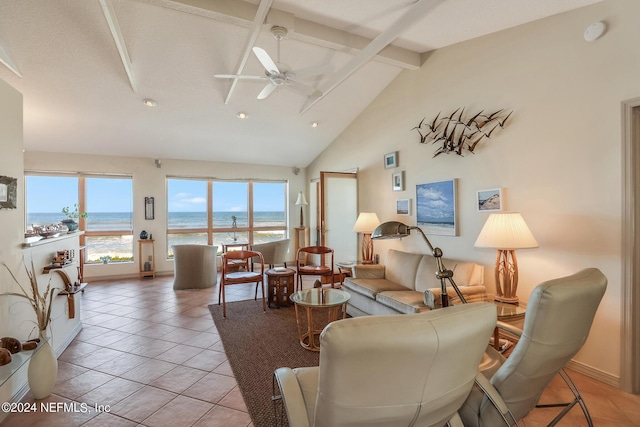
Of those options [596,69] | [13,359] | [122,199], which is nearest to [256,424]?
[13,359]

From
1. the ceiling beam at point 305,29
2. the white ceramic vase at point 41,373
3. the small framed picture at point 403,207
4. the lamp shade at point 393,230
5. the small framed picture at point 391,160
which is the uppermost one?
the ceiling beam at point 305,29

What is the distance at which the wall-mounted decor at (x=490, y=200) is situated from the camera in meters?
3.21

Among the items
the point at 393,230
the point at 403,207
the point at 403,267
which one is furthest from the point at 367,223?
the point at 393,230

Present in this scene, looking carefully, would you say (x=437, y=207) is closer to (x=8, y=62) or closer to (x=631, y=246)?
(x=631, y=246)

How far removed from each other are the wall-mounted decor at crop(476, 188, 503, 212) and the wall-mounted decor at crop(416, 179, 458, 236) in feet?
1.11

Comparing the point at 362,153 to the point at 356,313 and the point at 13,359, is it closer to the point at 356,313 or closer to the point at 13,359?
the point at 356,313

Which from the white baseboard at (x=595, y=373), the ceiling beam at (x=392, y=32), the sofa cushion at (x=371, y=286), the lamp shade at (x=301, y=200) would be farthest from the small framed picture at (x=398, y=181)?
the lamp shade at (x=301, y=200)

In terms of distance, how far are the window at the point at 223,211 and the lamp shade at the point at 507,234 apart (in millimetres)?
5663

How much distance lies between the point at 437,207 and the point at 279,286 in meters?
2.46

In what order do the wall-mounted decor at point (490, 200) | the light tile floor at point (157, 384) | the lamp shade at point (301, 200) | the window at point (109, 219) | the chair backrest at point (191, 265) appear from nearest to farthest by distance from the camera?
the light tile floor at point (157, 384) < the wall-mounted decor at point (490, 200) < the chair backrest at point (191, 265) < the window at point (109, 219) < the lamp shade at point (301, 200)

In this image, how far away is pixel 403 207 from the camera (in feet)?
14.9

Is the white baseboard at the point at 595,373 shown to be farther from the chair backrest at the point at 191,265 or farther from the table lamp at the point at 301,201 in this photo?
the table lamp at the point at 301,201

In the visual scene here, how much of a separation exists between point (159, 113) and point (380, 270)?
4.25m

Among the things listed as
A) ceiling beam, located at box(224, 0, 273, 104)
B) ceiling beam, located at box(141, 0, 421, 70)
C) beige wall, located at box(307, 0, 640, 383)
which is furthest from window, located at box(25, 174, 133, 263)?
beige wall, located at box(307, 0, 640, 383)
